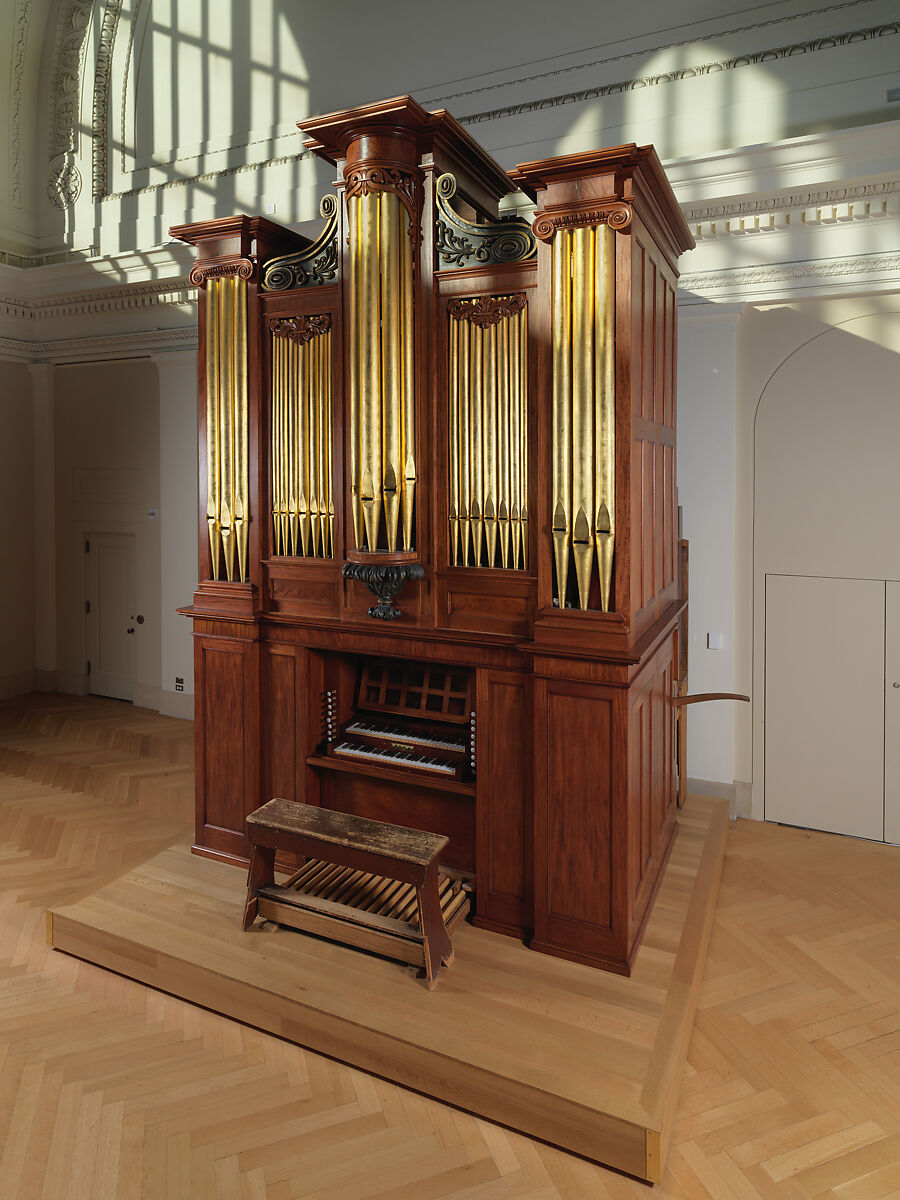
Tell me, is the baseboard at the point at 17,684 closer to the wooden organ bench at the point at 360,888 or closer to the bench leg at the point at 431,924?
the wooden organ bench at the point at 360,888

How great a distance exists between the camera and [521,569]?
13.2 ft

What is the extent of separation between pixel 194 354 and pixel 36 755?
156 inches

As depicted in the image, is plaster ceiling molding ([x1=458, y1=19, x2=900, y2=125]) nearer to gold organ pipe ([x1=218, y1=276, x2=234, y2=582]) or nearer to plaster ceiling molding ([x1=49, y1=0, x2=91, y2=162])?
gold organ pipe ([x1=218, y1=276, x2=234, y2=582])

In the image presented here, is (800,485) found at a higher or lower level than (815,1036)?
higher

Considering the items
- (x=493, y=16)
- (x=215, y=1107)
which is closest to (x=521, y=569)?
(x=215, y=1107)

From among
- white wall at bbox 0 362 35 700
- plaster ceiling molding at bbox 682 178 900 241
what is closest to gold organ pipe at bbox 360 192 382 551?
plaster ceiling molding at bbox 682 178 900 241

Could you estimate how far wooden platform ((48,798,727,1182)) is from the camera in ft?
10.0

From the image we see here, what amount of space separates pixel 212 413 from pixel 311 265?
990 mm

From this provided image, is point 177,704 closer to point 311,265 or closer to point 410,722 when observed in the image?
point 410,722

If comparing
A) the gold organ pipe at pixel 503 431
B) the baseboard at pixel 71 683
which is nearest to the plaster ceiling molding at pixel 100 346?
the baseboard at pixel 71 683

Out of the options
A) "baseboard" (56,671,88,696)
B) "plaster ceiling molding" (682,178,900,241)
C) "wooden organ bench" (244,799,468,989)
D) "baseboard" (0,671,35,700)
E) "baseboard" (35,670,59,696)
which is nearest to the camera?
"wooden organ bench" (244,799,468,989)

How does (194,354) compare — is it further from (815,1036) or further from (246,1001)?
(815,1036)

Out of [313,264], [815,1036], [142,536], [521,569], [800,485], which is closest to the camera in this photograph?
[815,1036]

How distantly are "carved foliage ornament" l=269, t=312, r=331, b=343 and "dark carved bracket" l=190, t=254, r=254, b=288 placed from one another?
→ 31 cm
